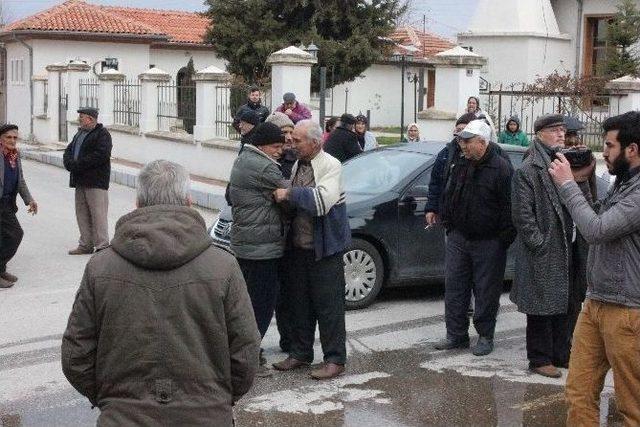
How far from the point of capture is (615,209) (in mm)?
5297

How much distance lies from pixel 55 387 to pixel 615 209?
13.5 feet

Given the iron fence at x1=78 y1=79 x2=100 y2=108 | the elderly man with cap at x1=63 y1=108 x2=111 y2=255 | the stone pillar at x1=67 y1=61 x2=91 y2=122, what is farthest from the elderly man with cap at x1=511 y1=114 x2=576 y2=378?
the stone pillar at x1=67 y1=61 x2=91 y2=122

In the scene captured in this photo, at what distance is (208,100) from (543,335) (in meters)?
14.0

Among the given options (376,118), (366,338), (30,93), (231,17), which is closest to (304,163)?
(366,338)

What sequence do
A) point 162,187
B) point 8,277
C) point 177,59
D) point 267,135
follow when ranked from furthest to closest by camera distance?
point 177,59 < point 8,277 < point 267,135 < point 162,187

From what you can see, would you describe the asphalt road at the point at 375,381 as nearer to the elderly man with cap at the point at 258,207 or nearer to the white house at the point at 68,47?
the elderly man with cap at the point at 258,207

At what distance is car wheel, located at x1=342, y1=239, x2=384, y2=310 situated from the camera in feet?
31.5

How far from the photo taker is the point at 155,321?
3777 mm

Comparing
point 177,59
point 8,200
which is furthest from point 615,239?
point 177,59

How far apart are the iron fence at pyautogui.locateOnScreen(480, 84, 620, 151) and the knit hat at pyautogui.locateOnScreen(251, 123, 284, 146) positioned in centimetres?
1145

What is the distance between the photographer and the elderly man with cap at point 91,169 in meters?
12.5

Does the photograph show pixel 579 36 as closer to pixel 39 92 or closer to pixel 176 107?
pixel 176 107

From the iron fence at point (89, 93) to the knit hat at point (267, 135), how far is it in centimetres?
2161

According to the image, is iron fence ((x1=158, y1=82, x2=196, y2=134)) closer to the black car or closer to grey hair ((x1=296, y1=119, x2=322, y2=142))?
the black car
